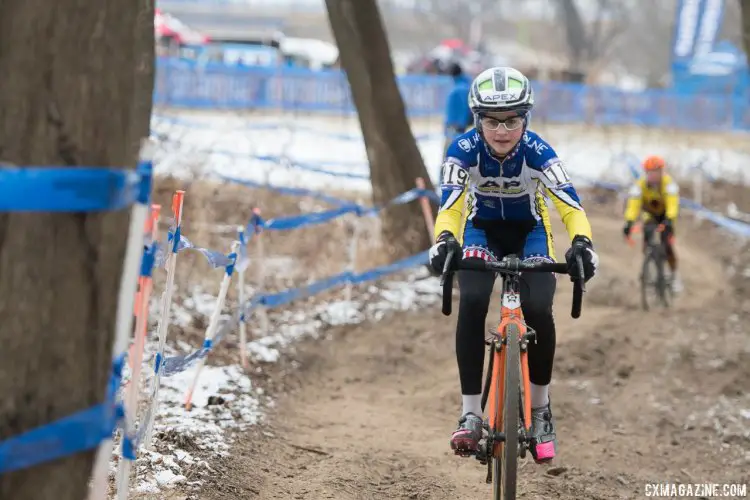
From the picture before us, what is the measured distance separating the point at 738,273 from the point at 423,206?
267 inches

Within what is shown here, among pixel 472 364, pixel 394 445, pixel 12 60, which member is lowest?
pixel 394 445

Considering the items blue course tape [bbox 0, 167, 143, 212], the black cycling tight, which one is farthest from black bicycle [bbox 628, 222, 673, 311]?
blue course tape [bbox 0, 167, 143, 212]

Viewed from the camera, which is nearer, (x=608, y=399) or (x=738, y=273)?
(x=608, y=399)

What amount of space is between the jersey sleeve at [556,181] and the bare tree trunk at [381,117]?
6.47 metres

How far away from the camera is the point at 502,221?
16.3 feet

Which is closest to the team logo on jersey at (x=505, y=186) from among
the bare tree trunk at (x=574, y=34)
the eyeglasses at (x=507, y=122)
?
the eyeglasses at (x=507, y=122)

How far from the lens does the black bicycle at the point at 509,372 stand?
4102mm

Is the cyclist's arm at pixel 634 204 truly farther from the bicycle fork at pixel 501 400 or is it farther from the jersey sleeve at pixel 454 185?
the bicycle fork at pixel 501 400

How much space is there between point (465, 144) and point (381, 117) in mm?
6636

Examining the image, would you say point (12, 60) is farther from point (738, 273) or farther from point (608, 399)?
point (738, 273)

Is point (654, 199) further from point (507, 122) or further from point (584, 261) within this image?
point (584, 261)

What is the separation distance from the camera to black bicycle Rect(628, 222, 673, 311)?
438 inches

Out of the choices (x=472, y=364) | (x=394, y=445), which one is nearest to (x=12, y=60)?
(x=472, y=364)

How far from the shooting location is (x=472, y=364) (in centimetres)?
460
